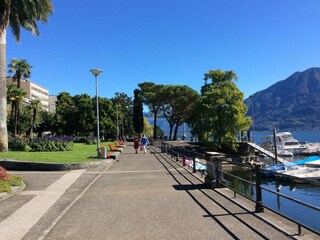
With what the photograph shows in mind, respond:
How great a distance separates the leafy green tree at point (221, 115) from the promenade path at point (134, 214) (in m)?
45.4

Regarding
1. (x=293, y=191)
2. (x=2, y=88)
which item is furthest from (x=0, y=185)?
(x=293, y=191)

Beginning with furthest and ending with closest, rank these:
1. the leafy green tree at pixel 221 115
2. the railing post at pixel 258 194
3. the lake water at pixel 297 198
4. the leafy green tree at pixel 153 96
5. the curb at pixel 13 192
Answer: the leafy green tree at pixel 153 96, the leafy green tree at pixel 221 115, the lake water at pixel 297 198, the curb at pixel 13 192, the railing post at pixel 258 194

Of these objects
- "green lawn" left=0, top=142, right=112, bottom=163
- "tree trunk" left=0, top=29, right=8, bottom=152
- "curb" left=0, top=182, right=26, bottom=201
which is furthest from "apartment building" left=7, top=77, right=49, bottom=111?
"curb" left=0, top=182, right=26, bottom=201

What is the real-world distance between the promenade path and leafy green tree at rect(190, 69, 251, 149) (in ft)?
149

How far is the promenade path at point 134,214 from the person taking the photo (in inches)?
284

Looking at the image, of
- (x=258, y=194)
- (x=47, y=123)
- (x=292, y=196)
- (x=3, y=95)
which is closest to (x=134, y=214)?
(x=258, y=194)

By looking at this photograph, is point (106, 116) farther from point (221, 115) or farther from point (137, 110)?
point (221, 115)

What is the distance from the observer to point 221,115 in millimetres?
59500

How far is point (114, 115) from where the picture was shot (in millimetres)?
79688

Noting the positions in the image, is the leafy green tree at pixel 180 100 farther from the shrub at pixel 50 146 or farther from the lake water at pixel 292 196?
the shrub at pixel 50 146

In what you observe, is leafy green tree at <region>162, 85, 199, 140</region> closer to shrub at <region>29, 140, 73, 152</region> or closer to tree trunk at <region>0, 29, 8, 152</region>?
shrub at <region>29, 140, 73, 152</region>

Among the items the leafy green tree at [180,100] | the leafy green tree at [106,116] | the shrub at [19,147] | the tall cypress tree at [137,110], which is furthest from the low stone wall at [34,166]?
the tall cypress tree at [137,110]

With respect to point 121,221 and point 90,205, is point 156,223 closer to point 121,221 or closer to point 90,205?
point 121,221

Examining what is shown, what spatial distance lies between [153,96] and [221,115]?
2811 centimetres
